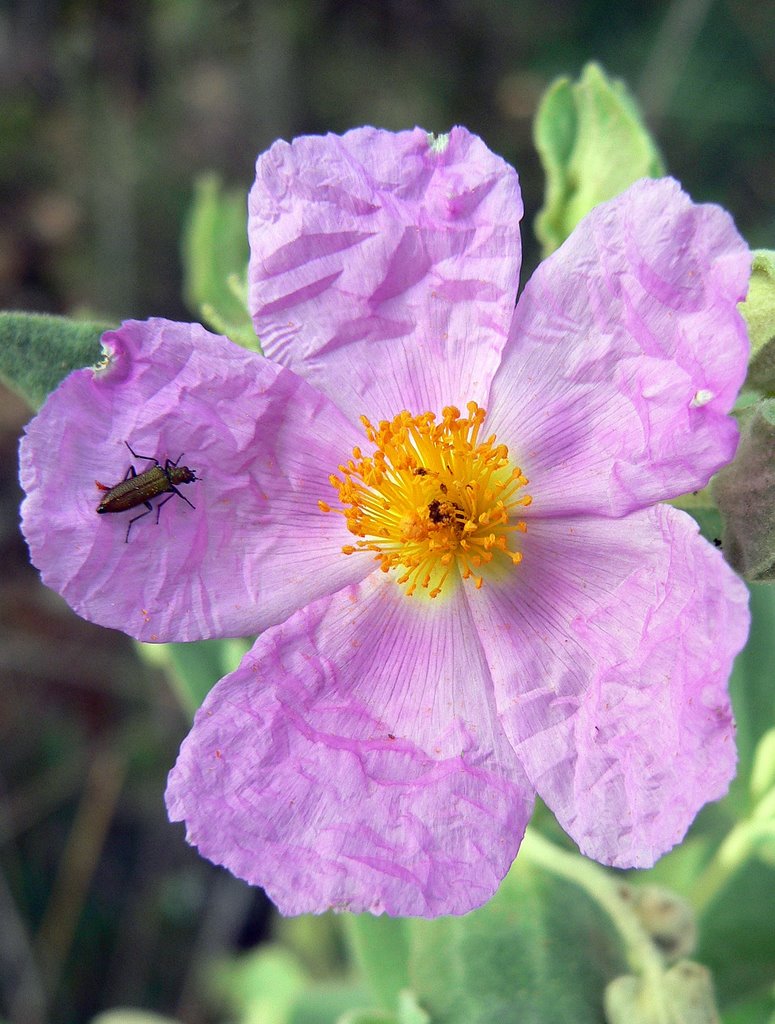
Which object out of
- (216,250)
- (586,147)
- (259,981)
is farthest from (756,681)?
(259,981)

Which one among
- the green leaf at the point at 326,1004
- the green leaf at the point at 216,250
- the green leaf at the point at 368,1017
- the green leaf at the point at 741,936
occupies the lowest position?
the green leaf at the point at 326,1004

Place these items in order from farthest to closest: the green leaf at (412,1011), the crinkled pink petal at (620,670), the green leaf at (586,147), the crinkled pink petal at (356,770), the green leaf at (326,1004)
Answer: the green leaf at (326,1004)
the green leaf at (586,147)
the green leaf at (412,1011)
the crinkled pink petal at (356,770)
the crinkled pink petal at (620,670)

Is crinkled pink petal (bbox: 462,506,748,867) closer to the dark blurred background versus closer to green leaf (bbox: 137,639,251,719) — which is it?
green leaf (bbox: 137,639,251,719)

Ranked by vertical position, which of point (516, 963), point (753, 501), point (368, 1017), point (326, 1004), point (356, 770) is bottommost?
point (326, 1004)

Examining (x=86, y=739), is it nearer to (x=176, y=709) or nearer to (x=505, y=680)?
(x=176, y=709)

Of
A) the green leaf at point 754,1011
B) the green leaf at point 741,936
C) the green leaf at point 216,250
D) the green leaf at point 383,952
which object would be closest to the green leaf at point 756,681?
the green leaf at point 741,936

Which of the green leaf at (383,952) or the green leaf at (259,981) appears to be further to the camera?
the green leaf at (259,981)

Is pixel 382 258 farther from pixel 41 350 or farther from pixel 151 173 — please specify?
pixel 151 173

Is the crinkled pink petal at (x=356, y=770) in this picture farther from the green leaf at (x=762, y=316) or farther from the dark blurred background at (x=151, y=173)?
the dark blurred background at (x=151, y=173)
